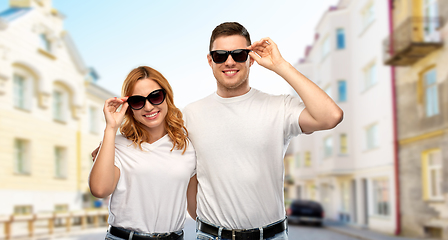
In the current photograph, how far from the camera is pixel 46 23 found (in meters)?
22.1

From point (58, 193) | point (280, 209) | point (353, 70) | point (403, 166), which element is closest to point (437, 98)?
point (403, 166)

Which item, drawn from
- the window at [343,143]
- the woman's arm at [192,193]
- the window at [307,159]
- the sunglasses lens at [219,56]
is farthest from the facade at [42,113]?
the window at [307,159]

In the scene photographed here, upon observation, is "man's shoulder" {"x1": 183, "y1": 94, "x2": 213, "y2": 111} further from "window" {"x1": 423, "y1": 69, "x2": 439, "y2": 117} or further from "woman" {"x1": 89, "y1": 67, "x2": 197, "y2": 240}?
"window" {"x1": 423, "y1": 69, "x2": 439, "y2": 117}

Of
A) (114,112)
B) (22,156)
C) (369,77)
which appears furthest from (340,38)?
(114,112)

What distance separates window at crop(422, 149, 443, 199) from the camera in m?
15.9

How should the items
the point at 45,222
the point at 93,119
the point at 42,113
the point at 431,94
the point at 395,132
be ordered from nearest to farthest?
the point at 431,94 < the point at 45,222 < the point at 395,132 < the point at 42,113 < the point at 93,119

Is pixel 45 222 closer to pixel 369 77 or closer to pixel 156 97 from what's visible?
pixel 369 77

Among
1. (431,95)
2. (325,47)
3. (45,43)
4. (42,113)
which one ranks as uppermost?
(325,47)

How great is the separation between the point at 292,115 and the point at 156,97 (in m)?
0.95

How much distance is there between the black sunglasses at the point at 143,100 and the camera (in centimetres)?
323

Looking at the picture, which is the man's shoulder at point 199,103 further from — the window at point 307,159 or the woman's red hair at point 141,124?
the window at point 307,159

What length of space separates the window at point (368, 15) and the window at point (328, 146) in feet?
25.5

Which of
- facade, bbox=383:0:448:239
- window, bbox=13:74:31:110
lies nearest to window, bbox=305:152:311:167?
facade, bbox=383:0:448:239

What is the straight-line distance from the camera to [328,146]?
29.8 metres
